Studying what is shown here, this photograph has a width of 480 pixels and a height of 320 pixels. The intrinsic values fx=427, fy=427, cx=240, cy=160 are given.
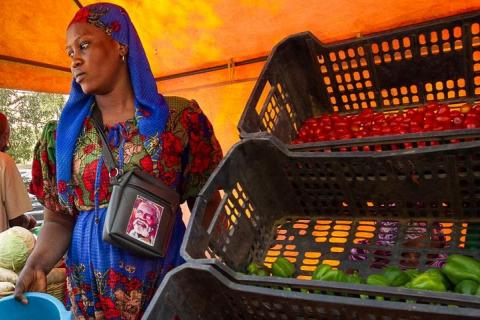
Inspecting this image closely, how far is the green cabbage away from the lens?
9.89ft

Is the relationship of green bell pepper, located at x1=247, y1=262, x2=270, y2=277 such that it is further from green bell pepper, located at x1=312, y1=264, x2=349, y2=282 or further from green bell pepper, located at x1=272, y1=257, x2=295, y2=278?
green bell pepper, located at x1=312, y1=264, x2=349, y2=282

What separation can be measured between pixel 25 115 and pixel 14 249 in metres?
14.3

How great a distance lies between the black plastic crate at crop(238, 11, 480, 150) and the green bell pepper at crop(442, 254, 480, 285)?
0.75m

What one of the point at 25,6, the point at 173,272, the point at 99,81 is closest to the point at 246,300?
the point at 173,272

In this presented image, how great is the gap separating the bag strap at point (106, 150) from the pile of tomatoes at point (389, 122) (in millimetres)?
741

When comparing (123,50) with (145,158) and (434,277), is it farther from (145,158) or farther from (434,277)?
(434,277)

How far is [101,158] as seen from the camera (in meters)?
1.81

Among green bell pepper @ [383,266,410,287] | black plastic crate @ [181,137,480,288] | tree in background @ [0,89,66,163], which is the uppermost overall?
tree in background @ [0,89,66,163]

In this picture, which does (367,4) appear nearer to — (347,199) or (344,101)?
(344,101)

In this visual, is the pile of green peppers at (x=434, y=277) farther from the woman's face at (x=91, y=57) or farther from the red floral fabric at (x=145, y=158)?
the woman's face at (x=91, y=57)

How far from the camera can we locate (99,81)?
178cm

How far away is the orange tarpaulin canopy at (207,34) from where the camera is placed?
247 centimetres

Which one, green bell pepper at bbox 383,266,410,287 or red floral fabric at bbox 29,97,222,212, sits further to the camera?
red floral fabric at bbox 29,97,222,212

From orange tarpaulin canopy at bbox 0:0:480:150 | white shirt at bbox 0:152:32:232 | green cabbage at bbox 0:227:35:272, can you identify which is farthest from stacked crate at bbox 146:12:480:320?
white shirt at bbox 0:152:32:232
